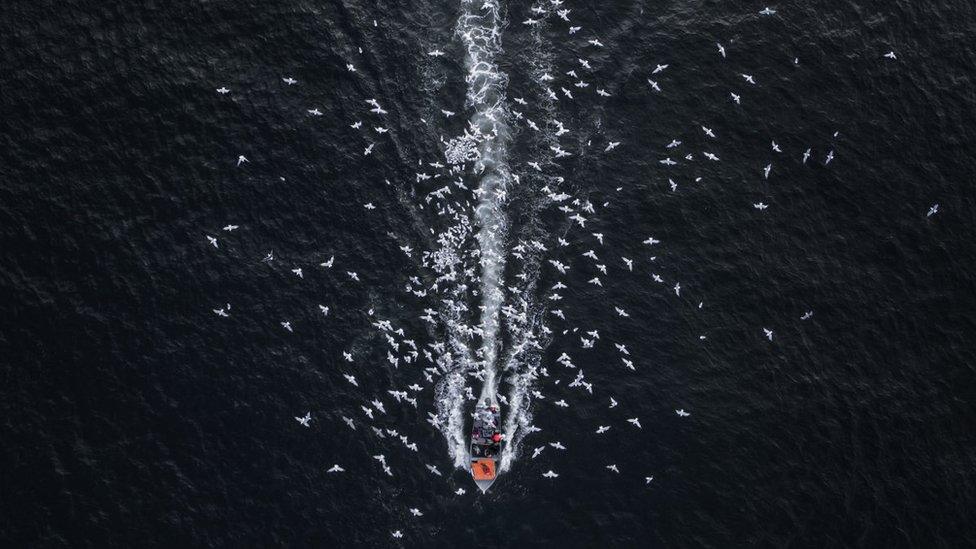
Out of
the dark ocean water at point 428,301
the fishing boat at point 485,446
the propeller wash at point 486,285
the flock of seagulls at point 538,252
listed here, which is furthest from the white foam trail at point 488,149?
the fishing boat at point 485,446

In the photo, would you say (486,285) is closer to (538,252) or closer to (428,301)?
(428,301)

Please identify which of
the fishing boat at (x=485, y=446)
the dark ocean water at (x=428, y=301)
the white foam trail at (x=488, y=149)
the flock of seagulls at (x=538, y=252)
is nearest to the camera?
the dark ocean water at (x=428, y=301)

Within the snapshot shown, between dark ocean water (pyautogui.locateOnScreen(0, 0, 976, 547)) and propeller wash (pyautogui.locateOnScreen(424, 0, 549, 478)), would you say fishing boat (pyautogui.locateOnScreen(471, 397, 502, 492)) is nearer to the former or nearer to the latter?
propeller wash (pyautogui.locateOnScreen(424, 0, 549, 478))

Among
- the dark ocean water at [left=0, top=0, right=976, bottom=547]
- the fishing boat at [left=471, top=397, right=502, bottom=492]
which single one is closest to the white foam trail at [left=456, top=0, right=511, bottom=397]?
the dark ocean water at [left=0, top=0, right=976, bottom=547]

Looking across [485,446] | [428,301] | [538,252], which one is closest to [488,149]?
[538,252]

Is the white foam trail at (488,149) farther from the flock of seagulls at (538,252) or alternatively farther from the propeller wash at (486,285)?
the flock of seagulls at (538,252)
